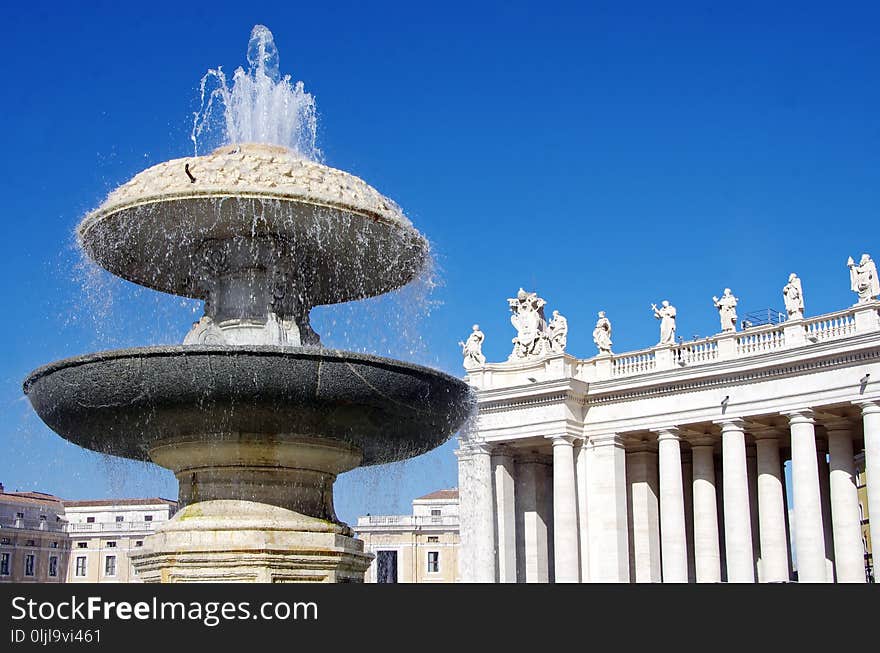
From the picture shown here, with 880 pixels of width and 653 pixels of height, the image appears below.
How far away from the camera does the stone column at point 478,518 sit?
4309 centimetres

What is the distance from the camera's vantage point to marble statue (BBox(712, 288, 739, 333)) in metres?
40.8

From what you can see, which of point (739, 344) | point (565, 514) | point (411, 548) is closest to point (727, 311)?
point (739, 344)

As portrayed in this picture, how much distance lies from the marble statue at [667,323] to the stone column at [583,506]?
197 inches

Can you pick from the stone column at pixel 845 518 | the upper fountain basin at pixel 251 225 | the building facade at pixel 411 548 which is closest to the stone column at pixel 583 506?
the stone column at pixel 845 518

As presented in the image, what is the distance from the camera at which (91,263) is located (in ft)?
45.2

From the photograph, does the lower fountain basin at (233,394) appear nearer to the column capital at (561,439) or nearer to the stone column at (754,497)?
the column capital at (561,439)

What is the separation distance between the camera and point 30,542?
8988 cm

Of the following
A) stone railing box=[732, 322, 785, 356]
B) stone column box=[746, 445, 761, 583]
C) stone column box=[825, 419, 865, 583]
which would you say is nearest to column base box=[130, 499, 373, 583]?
stone column box=[825, 419, 865, 583]

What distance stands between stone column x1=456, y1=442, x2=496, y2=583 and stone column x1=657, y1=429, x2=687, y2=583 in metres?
6.50

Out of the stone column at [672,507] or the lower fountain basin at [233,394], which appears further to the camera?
the stone column at [672,507]
